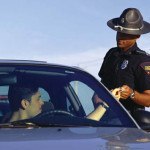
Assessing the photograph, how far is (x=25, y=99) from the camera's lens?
4875 mm

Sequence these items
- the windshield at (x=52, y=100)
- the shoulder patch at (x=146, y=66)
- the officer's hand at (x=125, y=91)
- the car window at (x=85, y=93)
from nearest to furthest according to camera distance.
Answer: the windshield at (x=52, y=100), the car window at (x=85, y=93), the officer's hand at (x=125, y=91), the shoulder patch at (x=146, y=66)

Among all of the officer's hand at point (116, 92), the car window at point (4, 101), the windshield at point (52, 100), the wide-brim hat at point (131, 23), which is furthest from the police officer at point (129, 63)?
the car window at point (4, 101)

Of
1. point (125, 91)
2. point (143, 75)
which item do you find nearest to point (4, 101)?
point (125, 91)

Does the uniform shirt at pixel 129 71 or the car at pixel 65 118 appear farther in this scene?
the uniform shirt at pixel 129 71

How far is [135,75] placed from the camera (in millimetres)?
6203

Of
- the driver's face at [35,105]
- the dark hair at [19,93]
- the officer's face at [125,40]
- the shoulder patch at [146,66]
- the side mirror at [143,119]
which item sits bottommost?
the side mirror at [143,119]

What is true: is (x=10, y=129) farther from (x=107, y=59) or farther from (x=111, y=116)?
A: (x=107, y=59)

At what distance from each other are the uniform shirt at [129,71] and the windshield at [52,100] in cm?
81

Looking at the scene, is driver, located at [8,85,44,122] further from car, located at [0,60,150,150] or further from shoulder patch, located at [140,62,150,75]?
shoulder patch, located at [140,62,150,75]

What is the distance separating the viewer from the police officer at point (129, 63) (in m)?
6.05

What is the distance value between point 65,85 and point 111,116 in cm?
85

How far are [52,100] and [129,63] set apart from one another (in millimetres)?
1356

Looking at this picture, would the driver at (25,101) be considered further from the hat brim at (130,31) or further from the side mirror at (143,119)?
the hat brim at (130,31)

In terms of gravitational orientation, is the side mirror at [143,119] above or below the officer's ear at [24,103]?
below
